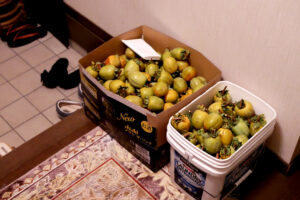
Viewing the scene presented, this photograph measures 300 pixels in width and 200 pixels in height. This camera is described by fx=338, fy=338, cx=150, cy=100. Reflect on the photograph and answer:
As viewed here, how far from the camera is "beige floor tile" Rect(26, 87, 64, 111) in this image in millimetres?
2258

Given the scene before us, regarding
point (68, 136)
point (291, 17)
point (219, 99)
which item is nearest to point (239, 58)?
point (219, 99)

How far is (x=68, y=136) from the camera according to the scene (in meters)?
1.76

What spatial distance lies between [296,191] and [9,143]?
1.61 meters

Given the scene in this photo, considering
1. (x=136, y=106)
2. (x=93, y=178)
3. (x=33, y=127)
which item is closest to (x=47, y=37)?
(x=33, y=127)

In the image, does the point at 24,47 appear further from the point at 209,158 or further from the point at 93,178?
the point at 209,158

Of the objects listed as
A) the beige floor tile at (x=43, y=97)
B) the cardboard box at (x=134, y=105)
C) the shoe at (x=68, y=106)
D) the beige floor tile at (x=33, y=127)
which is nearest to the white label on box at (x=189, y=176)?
the cardboard box at (x=134, y=105)

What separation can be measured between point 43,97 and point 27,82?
196mm

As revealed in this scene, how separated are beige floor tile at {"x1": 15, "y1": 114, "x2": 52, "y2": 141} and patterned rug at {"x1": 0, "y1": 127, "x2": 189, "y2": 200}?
514 mm

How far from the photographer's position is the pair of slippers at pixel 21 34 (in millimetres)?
2633

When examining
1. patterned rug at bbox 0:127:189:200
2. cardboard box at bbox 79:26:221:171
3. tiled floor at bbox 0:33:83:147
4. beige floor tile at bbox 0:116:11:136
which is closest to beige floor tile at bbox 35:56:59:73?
tiled floor at bbox 0:33:83:147

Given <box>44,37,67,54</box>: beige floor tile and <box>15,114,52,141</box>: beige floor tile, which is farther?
<box>44,37,67,54</box>: beige floor tile

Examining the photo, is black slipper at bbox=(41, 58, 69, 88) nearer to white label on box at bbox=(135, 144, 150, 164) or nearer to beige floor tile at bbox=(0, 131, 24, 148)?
beige floor tile at bbox=(0, 131, 24, 148)

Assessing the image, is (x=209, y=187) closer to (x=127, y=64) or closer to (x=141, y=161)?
(x=141, y=161)

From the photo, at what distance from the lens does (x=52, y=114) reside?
221 cm
